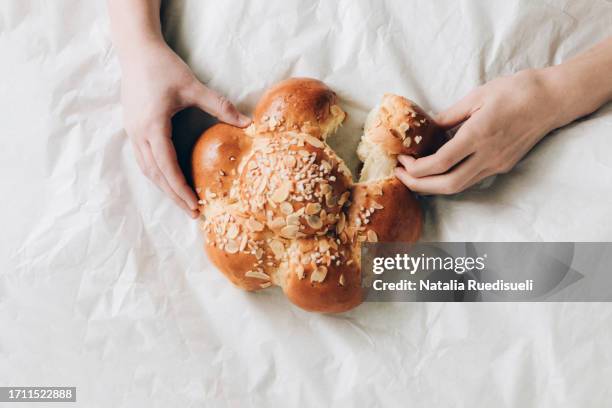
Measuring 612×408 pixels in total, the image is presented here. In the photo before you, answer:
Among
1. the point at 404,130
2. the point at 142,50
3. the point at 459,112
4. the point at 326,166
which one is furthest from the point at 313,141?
the point at 142,50

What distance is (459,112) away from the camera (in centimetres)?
102

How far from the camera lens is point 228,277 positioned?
1.05 metres

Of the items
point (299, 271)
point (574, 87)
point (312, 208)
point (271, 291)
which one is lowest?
point (271, 291)

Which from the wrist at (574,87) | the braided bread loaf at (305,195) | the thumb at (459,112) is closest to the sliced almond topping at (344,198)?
the braided bread loaf at (305,195)

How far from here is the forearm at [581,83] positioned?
993 millimetres

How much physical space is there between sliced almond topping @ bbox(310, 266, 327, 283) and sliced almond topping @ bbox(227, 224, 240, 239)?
147 millimetres

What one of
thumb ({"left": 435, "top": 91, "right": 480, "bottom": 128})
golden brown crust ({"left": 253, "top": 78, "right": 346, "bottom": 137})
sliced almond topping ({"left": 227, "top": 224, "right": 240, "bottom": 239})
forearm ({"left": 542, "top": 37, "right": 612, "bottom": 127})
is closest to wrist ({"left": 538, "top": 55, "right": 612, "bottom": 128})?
forearm ({"left": 542, "top": 37, "right": 612, "bottom": 127})

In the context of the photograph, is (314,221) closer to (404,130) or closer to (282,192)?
(282,192)

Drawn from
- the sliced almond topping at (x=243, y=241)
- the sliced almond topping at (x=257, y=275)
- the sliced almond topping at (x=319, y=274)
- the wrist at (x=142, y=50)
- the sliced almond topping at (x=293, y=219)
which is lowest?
the sliced almond topping at (x=257, y=275)

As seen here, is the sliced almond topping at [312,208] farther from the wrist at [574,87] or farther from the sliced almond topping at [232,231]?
the wrist at [574,87]

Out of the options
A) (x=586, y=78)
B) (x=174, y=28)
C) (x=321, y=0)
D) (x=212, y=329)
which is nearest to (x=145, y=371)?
(x=212, y=329)

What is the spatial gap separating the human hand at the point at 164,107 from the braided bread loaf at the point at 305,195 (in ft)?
0.15

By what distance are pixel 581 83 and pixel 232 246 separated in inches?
25.8

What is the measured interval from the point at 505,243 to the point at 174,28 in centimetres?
75
